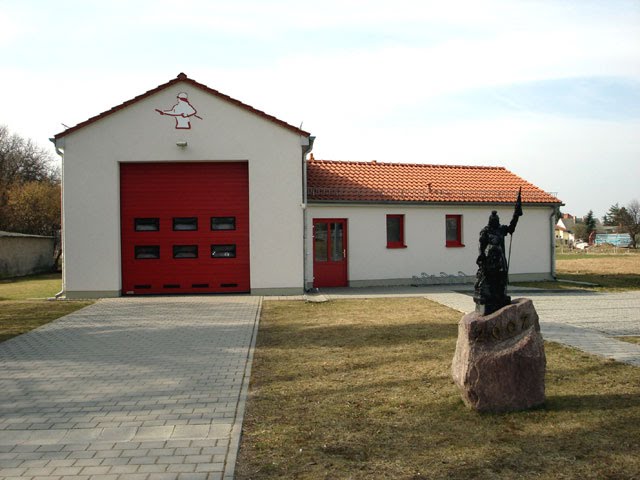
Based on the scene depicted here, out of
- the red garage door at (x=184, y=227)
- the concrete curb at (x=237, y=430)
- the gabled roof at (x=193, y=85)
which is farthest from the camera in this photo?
the red garage door at (x=184, y=227)

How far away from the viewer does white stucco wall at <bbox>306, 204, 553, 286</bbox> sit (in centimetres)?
1823

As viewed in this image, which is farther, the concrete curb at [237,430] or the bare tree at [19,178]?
the bare tree at [19,178]

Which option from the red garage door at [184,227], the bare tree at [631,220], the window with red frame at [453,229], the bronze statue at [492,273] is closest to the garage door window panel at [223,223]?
the red garage door at [184,227]

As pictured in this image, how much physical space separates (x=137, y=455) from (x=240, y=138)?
12.5 meters

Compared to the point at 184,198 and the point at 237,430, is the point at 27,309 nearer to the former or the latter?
the point at 184,198

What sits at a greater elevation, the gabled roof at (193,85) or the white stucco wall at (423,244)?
the gabled roof at (193,85)

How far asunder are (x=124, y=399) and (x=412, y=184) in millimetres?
15662

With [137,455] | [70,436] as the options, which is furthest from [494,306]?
[70,436]

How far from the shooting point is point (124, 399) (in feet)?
19.5

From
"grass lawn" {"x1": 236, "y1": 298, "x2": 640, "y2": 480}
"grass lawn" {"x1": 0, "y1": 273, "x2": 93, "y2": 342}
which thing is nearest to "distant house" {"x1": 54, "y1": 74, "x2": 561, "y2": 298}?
"grass lawn" {"x1": 0, "y1": 273, "x2": 93, "y2": 342}

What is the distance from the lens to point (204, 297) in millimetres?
15664

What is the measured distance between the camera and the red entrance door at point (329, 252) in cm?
1800

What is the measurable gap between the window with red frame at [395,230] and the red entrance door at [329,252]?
1.72 meters

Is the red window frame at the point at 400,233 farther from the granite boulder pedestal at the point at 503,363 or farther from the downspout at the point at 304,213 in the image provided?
the granite boulder pedestal at the point at 503,363
